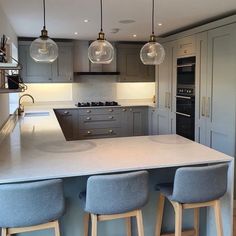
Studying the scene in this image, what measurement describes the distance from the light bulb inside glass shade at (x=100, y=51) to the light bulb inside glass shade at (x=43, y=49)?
324 mm

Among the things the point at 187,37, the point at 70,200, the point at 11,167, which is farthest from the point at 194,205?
the point at 187,37

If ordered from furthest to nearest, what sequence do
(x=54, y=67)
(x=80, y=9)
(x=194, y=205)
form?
(x=54, y=67) < (x=80, y=9) < (x=194, y=205)

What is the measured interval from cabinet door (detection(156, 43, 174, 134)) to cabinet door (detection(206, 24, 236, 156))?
4.00ft

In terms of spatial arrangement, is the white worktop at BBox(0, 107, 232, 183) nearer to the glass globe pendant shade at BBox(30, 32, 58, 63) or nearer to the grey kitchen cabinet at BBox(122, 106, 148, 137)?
the glass globe pendant shade at BBox(30, 32, 58, 63)

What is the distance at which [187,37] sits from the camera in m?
4.68

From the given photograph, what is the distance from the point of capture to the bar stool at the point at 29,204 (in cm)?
177

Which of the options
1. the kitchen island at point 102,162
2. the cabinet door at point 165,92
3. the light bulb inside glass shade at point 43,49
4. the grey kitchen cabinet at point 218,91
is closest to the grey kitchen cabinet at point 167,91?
the cabinet door at point 165,92

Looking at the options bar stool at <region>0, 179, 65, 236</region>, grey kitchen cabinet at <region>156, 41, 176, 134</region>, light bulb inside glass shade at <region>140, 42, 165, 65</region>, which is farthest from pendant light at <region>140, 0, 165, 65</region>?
grey kitchen cabinet at <region>156, 41, 176, 134</region>

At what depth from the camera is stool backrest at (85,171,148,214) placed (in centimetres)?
191

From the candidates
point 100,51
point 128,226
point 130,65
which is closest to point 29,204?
point 128,226

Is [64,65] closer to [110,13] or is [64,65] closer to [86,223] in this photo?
[110,13]

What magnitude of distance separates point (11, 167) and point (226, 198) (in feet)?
5.43

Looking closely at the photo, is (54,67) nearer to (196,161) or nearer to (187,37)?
(187,37)

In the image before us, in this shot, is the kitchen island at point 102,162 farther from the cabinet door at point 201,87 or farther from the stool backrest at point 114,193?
the cabinet door at point 201,87
